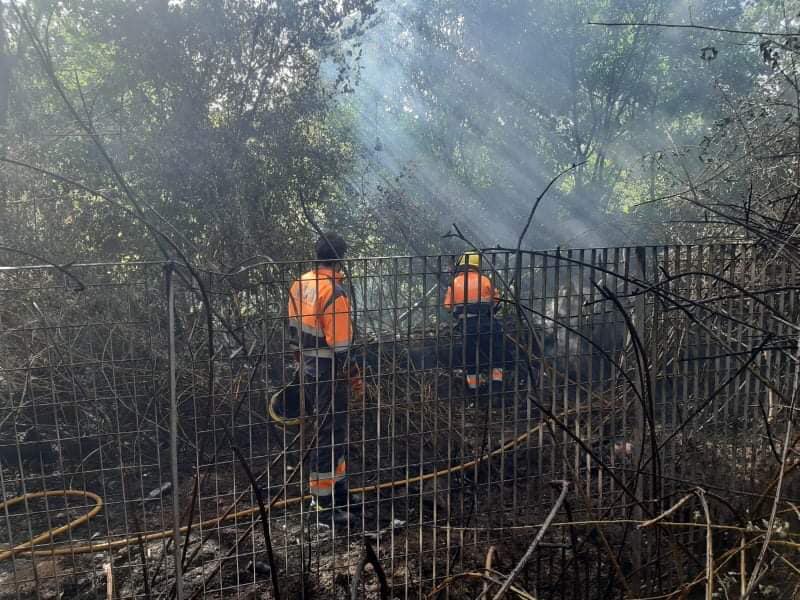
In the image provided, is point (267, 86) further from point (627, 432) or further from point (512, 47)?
point (512, 47)

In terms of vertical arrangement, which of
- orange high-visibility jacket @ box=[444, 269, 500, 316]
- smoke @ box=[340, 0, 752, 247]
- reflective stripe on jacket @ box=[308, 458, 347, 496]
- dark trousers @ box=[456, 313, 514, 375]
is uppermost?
smoke @ box=[340, 0, 752, 247]

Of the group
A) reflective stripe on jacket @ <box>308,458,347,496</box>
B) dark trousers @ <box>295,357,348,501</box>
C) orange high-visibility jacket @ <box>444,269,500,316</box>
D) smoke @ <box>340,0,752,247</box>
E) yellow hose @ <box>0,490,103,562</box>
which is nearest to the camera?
yellow hose @ <box>0,490,103,562</box>

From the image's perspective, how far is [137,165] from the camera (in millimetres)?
8180

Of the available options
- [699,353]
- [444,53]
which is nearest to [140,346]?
[699,353]

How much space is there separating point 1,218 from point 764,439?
7.31 meters

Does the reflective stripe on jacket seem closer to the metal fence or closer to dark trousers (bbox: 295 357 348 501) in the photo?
dark trousers (bbox: 295 357 348 501)

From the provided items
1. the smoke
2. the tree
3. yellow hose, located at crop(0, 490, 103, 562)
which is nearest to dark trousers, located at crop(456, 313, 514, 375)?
yellow hose, located at crop(0, 490, 103, 562)

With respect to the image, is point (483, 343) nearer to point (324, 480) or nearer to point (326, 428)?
point (326, 428)

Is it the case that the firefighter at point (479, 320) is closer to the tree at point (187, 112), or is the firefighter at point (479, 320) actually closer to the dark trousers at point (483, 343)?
the dark trousers at point (483, 343)

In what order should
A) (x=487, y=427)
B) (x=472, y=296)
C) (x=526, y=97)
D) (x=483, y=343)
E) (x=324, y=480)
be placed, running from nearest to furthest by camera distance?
(x=487, y=427)
(x=324, y=480)
(x=483, y=343)
(x=472, y=296)
(x=526, y=97)

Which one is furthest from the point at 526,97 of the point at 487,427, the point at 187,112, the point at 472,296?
the point at 487,427

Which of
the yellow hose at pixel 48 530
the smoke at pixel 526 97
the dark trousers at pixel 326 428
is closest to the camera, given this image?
the yellow hose at pixel 48 530

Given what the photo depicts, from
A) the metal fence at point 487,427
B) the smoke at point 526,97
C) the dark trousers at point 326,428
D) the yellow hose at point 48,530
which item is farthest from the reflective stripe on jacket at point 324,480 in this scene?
the smoke at point 526,97

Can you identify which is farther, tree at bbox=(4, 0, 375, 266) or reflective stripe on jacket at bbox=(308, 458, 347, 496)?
tree at bbox=(4, 0, 375, 266)
